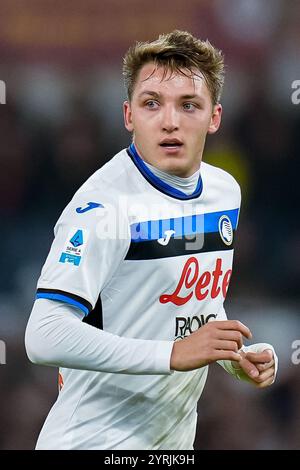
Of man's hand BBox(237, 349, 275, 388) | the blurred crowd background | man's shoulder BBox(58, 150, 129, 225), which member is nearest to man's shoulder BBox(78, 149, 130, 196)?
man's shoulder BBox(58, 150, 129, 225)

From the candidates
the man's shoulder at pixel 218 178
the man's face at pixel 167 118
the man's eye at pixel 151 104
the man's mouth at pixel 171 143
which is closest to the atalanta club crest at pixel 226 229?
the man's shoulder at pixel 218 178

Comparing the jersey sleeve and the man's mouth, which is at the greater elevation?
the man's mouth

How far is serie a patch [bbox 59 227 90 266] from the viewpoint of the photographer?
285 cm

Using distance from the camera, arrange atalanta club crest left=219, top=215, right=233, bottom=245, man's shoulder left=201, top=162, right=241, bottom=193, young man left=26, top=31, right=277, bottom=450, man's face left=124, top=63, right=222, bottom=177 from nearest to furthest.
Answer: young man left=26, top=31, right=277, bottom=450, man's face left=124, top=63, right=222, bottom=177, atalanta club crest left=219, top=215, right=233, bottom=245, man's shoulder left=201, top=162, right=241, bottom=193

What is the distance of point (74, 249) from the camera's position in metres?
2.86

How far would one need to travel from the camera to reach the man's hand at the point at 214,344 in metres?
2.71

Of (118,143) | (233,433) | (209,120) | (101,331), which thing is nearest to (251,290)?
(233,433)

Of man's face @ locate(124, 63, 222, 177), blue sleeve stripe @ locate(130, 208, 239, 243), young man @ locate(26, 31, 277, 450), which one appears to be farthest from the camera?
man's face @ locate(124, 63, 222, 177)

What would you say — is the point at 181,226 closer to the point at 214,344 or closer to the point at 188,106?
the point at 188,106

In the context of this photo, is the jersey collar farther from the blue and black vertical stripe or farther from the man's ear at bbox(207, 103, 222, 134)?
the blue and black vertical stripe

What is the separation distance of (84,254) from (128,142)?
11.9ft

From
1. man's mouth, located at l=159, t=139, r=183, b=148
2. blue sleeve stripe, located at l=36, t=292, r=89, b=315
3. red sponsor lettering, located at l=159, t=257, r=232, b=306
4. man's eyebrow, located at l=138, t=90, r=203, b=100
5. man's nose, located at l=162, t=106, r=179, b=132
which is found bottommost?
blue sleeve stripe, located at l=36, t=292, r=89, b=315

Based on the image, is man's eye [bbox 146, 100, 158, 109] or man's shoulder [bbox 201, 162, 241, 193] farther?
man's shoulder [bbox 201, 162, 241, 193]

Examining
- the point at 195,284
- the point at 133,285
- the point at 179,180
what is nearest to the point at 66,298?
the point at 133,285
